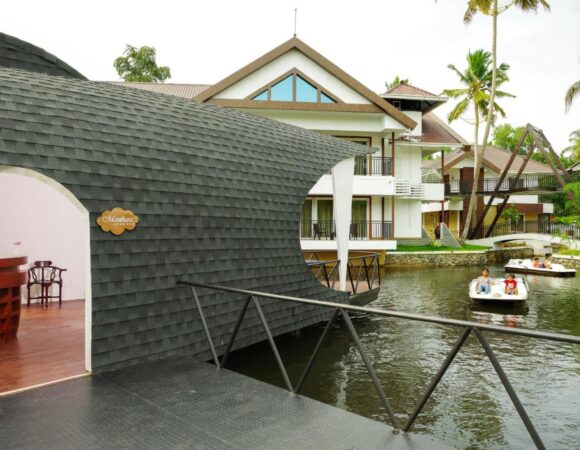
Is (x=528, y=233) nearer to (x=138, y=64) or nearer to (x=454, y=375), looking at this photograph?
(x=454, y=375)

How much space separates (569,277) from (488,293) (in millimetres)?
9108

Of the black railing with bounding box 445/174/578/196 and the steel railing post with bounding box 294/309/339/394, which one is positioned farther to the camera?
the black railing with bounding box 445/174/578/196

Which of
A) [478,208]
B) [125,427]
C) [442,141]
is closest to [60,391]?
[125,427]

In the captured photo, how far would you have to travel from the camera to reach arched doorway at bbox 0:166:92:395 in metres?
5.72

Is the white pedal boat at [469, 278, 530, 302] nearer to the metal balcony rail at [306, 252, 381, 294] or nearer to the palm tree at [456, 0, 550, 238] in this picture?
the metal balcony rail at [306, 252, 381, 294]

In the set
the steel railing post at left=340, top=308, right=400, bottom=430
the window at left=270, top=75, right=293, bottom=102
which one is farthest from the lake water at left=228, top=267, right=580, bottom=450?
the window at left=270, top=75, right=293, bottom=102

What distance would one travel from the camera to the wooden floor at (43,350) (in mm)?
4785

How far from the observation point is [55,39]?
1437 inches

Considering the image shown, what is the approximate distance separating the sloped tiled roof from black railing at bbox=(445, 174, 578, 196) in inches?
209

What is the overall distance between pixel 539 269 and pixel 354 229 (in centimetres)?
859

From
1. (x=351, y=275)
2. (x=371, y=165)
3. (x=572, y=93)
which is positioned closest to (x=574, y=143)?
(x=572, y=93)

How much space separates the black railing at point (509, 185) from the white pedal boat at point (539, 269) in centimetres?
1016

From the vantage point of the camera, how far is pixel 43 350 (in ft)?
18.8

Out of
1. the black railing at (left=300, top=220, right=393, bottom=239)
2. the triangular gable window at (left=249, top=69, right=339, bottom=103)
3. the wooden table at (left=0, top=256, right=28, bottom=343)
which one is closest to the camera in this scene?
the wooden table at (left=0, top=256, right=28, bottom=343)
